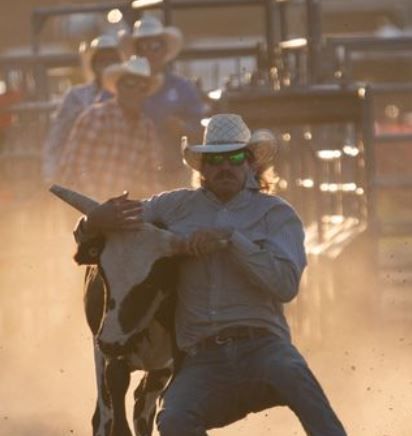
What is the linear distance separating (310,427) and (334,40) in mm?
8272

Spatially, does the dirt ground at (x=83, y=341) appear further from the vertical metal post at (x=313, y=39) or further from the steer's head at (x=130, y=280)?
the steer's head at (x=130, y=280)

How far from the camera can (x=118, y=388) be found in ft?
29.8

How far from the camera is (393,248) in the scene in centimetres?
1778

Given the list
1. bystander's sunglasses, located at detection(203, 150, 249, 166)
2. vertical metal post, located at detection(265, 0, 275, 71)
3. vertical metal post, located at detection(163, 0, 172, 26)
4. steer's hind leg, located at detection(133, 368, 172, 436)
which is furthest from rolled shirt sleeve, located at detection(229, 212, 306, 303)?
vertical metal post, located at detection(163, 0, 172, 26)

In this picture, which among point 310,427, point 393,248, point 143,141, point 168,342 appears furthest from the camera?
point 393,248

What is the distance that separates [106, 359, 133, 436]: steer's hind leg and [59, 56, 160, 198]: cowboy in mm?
5506

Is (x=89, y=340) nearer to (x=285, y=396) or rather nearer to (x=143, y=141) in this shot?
(x=143, y=141)

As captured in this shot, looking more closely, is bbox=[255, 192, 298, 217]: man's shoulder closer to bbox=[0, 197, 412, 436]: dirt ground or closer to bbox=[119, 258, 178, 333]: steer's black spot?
bbox=[119, 258, 178, 333]: steer's black spot

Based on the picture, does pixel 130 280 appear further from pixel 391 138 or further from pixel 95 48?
pixel 95 48

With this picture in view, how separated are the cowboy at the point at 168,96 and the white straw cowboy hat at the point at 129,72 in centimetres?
33

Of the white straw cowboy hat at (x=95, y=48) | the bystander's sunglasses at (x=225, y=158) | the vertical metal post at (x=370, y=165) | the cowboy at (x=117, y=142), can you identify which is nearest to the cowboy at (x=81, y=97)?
the white straw cowboy hat at (x=95, y=48)

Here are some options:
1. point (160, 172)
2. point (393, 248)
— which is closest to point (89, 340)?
point (160, 172)

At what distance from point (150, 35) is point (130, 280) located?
25.1ft

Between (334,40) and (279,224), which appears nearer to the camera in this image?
(279,224)
